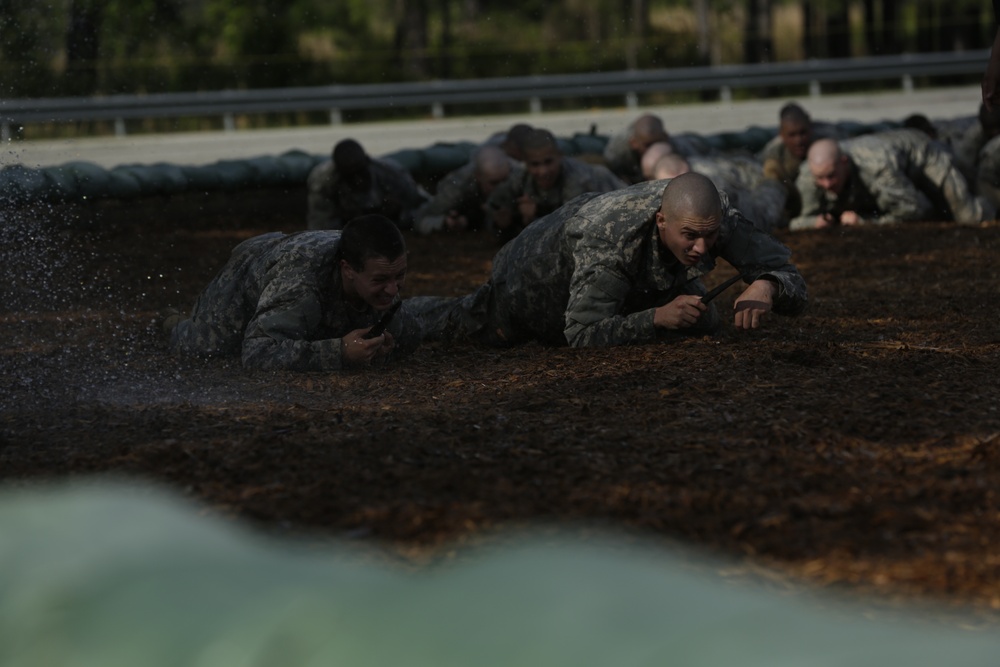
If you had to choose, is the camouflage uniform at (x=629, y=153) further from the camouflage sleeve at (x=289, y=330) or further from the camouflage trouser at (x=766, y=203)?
the camouflage sleeve at (x=289, y=330)

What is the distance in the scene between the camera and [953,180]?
12.1 metres

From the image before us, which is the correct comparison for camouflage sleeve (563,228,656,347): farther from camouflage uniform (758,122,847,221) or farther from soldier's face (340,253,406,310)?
camouflage uniform (758,122,847,221)

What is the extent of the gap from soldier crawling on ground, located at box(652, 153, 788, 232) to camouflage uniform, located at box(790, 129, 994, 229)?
27 cm

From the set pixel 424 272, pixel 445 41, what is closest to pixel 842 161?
pixel 424 272

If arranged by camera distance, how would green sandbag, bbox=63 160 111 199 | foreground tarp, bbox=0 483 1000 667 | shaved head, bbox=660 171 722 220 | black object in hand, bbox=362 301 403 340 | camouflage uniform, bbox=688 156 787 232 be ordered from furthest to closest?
green sandbag, bbox=63 160 111 199, camouflage uniform, bbox=688 156 787 232, black object in hand, bbox=362 301 403 340, shaved head, bbox=660 171 722 220, foreground tarp, bbox=0 483 1000 667

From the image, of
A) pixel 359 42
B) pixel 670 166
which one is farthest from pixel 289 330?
pixel 359 42

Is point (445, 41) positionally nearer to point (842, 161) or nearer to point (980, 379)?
point (842, 161)

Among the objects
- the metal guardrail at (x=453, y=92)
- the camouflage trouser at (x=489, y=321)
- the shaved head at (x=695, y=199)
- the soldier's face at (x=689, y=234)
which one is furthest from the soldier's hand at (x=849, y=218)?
the metal guardrail at (x=453, y=92)

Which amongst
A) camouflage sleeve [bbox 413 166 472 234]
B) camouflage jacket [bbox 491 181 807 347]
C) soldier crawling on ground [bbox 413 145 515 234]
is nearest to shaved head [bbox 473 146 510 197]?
soldier crawling on ground [bbox 413 145 515 234]

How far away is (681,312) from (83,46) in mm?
23684

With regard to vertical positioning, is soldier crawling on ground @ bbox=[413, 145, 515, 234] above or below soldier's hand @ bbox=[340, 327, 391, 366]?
above

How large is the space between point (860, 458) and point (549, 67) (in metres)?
25.6

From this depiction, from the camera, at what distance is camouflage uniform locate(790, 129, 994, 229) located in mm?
11867

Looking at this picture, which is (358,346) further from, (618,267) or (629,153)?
(629,153)
